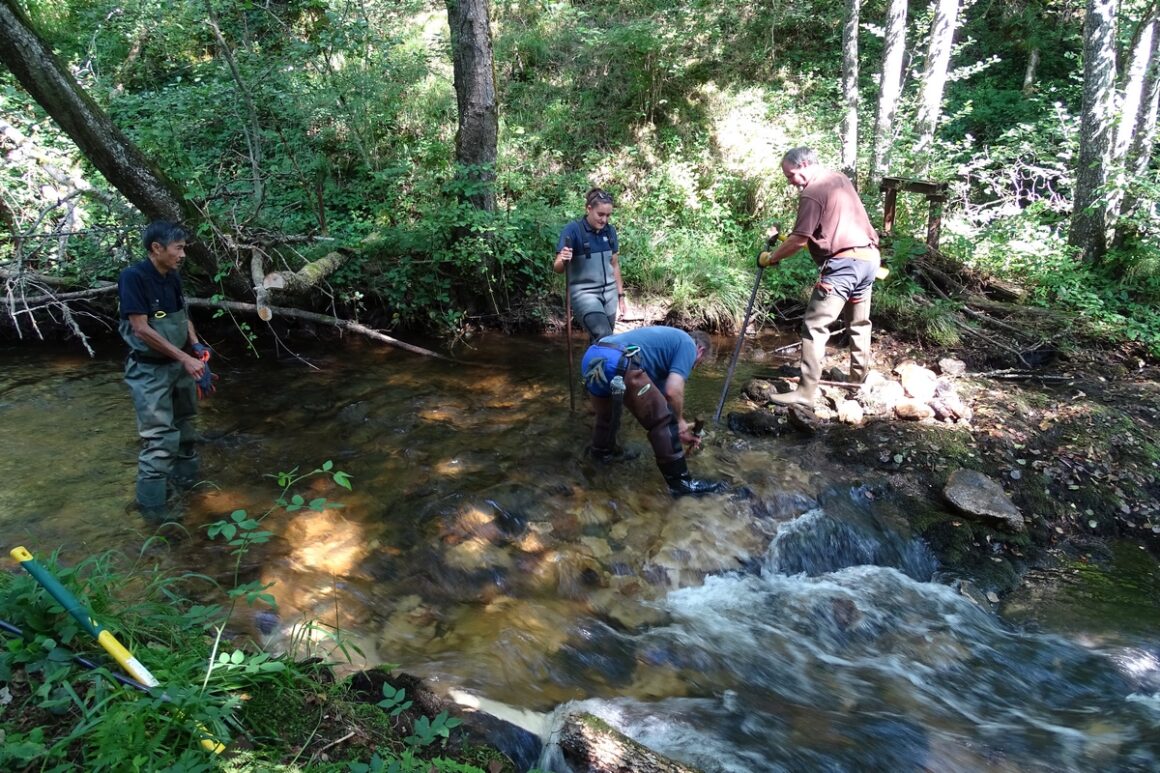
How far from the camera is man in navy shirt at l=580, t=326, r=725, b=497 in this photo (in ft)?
15.7

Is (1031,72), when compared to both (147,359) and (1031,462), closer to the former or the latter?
(1031,462)

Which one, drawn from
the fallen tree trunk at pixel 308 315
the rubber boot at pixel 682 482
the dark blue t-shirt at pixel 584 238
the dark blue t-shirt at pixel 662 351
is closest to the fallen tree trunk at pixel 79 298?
the fallen tree trunk at pixel 308 315

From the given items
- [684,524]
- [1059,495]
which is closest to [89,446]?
[684,524]

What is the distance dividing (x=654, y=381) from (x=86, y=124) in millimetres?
5476

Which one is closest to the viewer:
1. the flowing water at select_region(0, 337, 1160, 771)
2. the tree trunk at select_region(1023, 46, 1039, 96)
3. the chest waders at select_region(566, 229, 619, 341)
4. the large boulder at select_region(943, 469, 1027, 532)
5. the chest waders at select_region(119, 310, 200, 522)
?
the flowing water at select_region(0, 337, 1160, 771)

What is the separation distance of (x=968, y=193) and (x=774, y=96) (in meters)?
3.74

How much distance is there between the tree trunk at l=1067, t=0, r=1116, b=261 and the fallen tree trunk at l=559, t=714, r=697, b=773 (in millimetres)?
8649

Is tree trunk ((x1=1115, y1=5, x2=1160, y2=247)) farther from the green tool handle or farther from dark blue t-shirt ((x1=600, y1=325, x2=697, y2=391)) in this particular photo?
the green tool handle

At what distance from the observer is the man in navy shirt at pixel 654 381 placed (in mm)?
4777

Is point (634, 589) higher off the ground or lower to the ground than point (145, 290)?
lower

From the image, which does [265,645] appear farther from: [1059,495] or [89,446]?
[1059,495]

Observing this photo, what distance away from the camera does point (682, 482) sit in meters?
5.19

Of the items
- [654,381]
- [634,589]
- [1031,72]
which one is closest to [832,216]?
[654,381]

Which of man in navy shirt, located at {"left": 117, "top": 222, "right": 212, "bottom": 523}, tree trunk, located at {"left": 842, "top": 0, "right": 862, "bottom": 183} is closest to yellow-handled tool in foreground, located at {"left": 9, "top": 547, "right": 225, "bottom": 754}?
man in navy shirt, located at {"left": 117, "top": 222, "right": 212, "bottom": 523}
